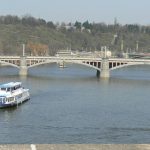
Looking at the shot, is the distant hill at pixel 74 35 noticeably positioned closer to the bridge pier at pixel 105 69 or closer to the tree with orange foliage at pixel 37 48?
the tree with orange foliage at pixel 37 48

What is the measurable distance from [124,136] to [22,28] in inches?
4039

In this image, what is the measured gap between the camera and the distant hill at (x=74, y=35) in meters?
119

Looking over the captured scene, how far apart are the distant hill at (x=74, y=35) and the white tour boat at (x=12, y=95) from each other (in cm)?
7177

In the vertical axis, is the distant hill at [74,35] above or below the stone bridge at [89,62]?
above

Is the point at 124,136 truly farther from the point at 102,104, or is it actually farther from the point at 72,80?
the point at 72,80

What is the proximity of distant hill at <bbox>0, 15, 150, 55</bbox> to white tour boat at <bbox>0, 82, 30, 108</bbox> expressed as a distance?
235 feet

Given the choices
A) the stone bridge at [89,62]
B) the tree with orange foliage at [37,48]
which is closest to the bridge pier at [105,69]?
the stone bridge at [89,62]

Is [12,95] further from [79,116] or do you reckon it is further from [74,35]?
[74,35]

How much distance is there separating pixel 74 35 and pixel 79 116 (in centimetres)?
10653

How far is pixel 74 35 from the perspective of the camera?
135 metres

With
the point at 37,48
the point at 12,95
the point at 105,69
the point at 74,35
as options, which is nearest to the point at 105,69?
the point at 105,69

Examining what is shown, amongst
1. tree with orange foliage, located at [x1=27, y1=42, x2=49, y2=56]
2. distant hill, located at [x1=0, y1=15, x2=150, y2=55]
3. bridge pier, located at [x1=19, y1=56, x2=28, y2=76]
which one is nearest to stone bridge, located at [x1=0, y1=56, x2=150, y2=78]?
bridge pier, located at [x1=19, y1=56, x2=28, y2=76]

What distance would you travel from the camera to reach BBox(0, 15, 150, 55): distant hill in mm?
119125

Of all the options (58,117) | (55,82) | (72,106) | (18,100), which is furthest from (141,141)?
(55,82)
